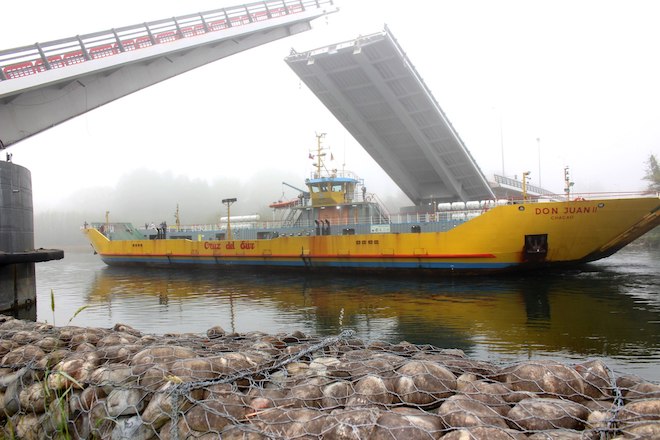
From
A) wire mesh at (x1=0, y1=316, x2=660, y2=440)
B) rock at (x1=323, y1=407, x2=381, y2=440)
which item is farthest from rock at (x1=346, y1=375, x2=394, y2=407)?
rock at (x1=323, y1=407, x2=381, y2=440)

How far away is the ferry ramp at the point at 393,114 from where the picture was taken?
2295 cm

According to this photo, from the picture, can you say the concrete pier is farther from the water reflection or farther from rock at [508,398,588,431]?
rock at [508,398,588,431]

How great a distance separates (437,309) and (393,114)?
16.2 meters

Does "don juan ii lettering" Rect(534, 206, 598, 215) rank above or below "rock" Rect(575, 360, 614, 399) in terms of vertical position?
above

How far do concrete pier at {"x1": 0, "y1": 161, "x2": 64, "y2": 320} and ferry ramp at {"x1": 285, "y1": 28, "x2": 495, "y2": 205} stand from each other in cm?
1673

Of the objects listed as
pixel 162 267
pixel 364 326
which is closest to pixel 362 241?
pixel 364 326

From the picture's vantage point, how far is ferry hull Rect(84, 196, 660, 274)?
19047 millimetres

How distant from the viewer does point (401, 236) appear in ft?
74.0

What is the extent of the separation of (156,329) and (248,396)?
946cm

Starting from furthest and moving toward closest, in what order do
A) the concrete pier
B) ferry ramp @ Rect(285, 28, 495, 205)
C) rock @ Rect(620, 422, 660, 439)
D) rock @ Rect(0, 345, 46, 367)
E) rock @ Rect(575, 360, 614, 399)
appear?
1. ferry ramp @ Rect(285, 28, 495, 205)
2. the concrete pier
3. rock @ Rect(0, 345, 46, 367)
4. rock @ Rect(575, 360, 614, 399)
5. rock @ Rect(620, 422, 660, 439)

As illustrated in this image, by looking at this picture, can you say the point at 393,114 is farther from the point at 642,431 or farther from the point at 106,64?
the point at 642,431

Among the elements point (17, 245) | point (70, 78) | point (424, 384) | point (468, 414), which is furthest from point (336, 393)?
point (70, 78)

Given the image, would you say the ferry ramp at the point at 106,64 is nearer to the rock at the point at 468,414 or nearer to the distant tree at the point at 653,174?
the rock at the point at 468,414

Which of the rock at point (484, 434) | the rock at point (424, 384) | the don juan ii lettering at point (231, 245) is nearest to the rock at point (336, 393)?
the rock at point (424, 384)
